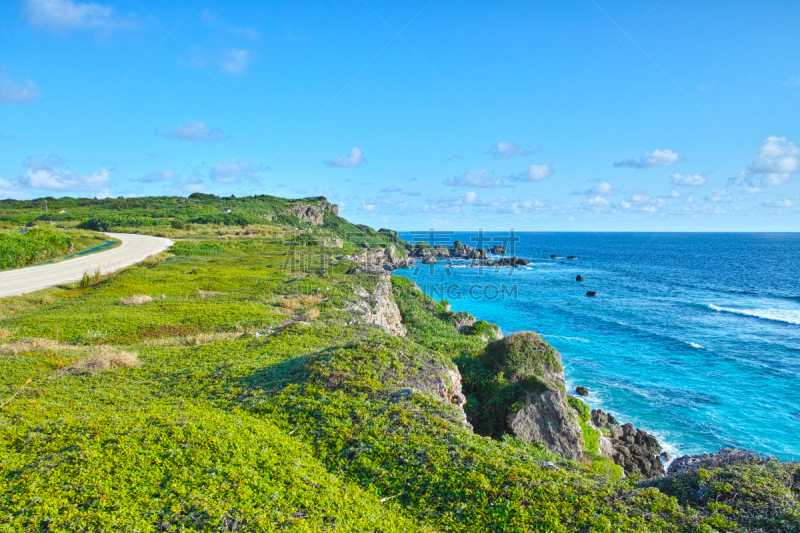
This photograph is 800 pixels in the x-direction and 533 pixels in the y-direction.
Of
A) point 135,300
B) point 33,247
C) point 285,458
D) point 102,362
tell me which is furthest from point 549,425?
point 33,247

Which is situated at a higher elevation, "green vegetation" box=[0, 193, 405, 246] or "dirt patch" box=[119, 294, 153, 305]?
"green vegetation" box=[0, 193, 405, 246]

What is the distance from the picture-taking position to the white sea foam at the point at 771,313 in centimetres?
4558

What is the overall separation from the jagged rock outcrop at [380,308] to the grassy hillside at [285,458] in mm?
8618

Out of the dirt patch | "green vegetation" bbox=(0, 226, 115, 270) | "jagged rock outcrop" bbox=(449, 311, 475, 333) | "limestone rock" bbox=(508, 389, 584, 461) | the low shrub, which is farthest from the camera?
"green vegetation" bbox=(0, 226, 115, 270)

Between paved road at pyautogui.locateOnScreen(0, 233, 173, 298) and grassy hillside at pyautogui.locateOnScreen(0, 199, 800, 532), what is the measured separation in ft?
53.8

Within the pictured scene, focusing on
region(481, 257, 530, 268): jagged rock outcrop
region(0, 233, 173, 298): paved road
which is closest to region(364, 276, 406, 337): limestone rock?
region(0, 233, 173, 298): paved road

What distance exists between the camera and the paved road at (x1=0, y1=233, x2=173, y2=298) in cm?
2747

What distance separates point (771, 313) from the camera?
4869 cm

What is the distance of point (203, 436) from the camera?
7980mm

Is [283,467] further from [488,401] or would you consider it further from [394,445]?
[488,401]

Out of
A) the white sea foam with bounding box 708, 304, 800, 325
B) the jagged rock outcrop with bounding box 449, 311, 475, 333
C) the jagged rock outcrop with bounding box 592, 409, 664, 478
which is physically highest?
the jagged rock outcrop with bounding box 449, 311, 475, 333

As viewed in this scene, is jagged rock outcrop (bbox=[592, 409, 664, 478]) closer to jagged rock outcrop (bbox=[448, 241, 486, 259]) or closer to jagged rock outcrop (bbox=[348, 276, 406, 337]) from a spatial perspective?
jagged rock outcrop (bbox=[348, 276, 406, 337])

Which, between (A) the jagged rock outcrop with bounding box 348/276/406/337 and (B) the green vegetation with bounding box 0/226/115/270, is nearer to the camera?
(A) the jagged rock outcrop with bounding box 348/276/406/337

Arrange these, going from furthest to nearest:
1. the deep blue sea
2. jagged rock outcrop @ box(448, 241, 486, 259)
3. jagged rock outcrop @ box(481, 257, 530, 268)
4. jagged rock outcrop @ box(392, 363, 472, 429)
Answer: jagged rock outcrop @ box(448, 241, 486, 259), jagged rock outcrop @ box(481, 257, 530, 268), the deep blue sea, jagged rock outcrop @ box(392, 363, 472, 429)
